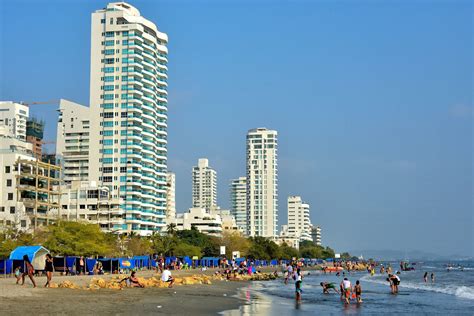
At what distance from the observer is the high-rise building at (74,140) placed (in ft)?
516

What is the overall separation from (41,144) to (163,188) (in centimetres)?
4691

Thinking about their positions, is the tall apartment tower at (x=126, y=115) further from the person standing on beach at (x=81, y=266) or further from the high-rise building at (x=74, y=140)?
the person standing on beach at (x=81, y=266)

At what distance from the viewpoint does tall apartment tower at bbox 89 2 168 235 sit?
471 ft

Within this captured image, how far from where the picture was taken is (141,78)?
489 feet

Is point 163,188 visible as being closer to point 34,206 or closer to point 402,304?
point 34,206

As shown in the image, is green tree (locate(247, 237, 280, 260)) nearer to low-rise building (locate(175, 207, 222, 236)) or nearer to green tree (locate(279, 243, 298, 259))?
green tree (locate(279, 243, 298, 259))

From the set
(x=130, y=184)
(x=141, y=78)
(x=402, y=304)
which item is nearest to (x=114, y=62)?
(x=141, y=78)

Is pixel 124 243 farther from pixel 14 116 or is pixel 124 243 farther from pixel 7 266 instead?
pixel 14 116

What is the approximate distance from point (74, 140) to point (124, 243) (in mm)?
57846

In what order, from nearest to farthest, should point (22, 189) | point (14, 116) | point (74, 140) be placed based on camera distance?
point (22, 189) → point (74, 140) → point (14, 116)

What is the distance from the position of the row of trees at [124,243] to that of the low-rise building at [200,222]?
63.1 feet

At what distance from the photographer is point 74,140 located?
16000 cm

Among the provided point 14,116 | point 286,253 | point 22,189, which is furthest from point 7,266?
point 14,116

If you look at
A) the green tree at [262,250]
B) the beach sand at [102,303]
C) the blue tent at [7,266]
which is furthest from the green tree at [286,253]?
the beach sand at [102,303]
